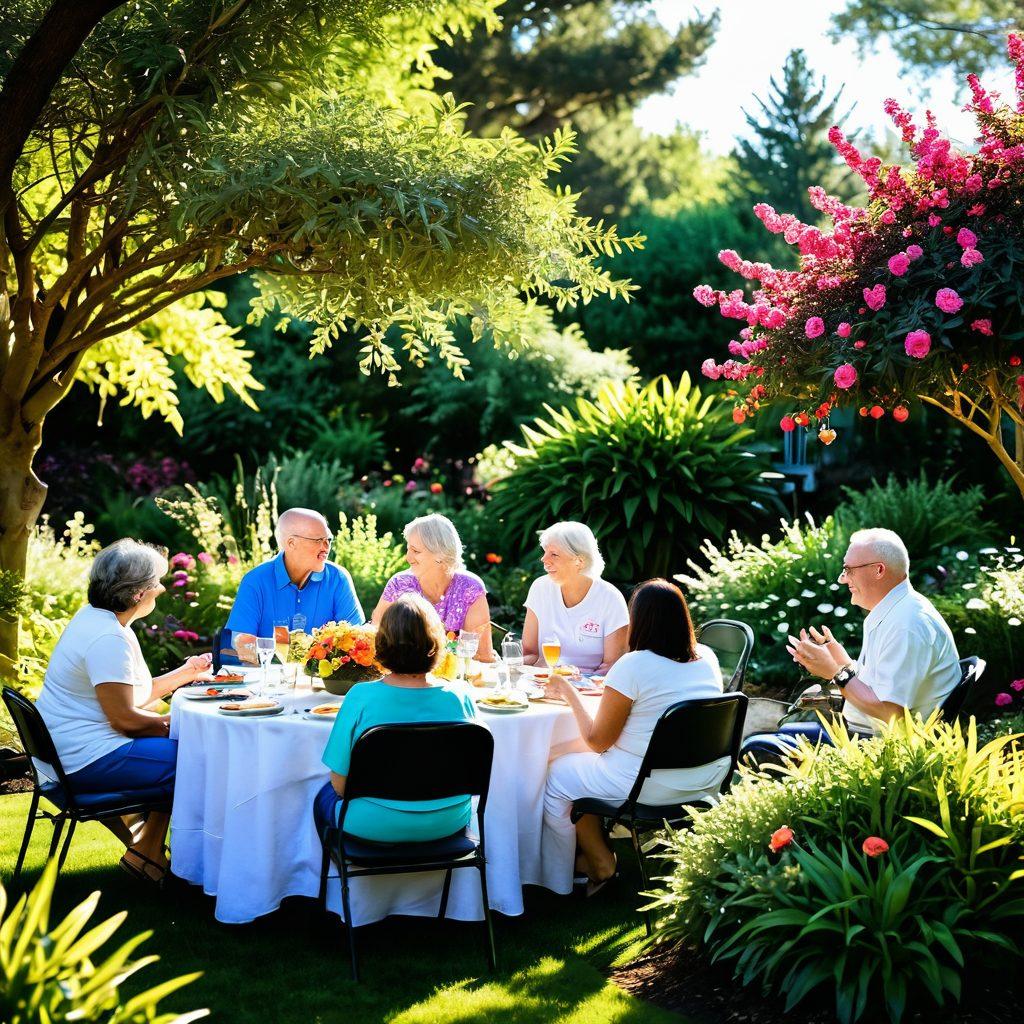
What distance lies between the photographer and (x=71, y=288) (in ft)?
21.6

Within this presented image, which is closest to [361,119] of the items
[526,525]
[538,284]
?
[538,284]

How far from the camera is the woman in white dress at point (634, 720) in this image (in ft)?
14.5

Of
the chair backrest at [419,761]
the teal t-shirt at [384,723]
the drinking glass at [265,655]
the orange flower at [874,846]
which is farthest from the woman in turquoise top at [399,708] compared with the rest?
the orange flower at [874,846]

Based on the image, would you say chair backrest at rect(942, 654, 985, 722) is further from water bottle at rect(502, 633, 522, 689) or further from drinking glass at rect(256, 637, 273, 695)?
drinking glass at rect(256, 637, 273, 695)

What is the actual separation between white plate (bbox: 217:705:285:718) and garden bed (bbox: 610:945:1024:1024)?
1.59m

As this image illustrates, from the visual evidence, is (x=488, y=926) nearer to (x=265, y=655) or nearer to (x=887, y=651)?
(x=265, y=655)

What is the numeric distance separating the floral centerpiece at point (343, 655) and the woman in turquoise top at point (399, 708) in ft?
1.84

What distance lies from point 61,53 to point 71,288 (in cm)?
205

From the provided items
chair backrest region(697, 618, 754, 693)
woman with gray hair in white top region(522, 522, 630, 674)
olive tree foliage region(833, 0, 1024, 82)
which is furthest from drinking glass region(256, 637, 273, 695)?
olive tree foliage region(833, 0, 1024, 82)

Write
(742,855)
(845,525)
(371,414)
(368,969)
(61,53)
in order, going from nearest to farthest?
(742,855) → (368,969) → (61,53) → (845,525) → (371,414)

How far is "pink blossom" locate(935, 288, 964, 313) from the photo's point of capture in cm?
412

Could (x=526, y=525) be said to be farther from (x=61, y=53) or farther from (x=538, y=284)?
(x=61, y=53)

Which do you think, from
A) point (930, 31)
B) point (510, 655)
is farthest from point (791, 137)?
point (510, 655)

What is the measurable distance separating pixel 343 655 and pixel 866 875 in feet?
7.16
